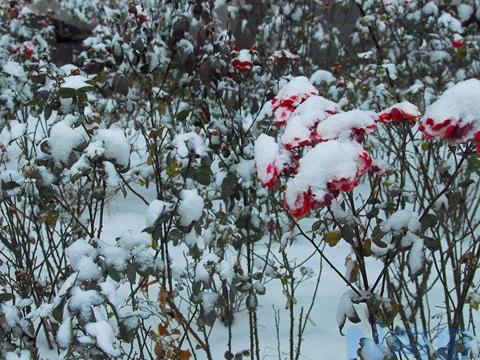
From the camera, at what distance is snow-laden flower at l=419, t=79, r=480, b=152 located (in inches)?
46.5

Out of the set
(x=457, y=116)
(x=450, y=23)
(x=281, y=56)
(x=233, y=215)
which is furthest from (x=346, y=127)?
(x=450, y=23)

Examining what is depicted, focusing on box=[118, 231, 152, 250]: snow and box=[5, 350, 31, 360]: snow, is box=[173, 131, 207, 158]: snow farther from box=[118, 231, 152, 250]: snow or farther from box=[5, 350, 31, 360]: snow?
box=[5, 350, 31, 360]: snow

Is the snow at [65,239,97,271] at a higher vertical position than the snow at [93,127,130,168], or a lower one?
lower

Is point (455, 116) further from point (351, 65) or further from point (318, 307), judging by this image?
point (351, 65)

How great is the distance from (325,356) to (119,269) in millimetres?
1311

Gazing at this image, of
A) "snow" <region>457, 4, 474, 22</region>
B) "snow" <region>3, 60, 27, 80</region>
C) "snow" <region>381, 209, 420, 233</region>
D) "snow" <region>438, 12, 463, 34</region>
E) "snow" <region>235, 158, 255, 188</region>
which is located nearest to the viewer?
"snow" <region>381, 209, 420, 233</region>

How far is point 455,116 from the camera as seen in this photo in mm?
1189

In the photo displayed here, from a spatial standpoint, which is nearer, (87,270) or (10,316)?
(87,270)

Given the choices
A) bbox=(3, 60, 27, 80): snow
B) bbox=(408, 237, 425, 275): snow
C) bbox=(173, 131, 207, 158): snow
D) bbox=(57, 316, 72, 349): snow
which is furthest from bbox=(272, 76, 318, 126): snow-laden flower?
bbox=(3, 60, 27, 80): snow

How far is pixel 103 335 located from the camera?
48.4 inches

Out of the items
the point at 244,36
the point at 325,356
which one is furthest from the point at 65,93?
the point at 244,36

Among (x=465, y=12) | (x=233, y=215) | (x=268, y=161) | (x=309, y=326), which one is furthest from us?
(x=465, y=12)

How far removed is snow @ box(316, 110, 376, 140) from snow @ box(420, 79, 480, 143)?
0.12 m

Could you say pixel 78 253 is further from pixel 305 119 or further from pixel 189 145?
pixel 305 119
